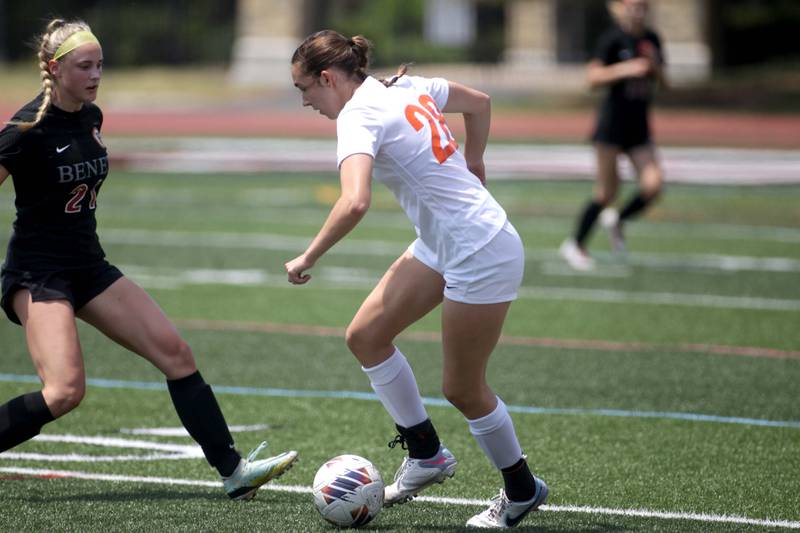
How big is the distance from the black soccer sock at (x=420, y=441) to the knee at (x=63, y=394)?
4.43 feet

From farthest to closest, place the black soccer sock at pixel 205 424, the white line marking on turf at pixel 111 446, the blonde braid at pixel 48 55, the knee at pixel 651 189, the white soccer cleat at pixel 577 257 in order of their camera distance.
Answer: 1. the white soccer cleat at pixel 577 257
2. the knee at pixel 651 189
3. the white line marking on turf at pixel 111 446
4. the black soccer sock at pixel 205 424
5. the blonde braid at pixel 48 55

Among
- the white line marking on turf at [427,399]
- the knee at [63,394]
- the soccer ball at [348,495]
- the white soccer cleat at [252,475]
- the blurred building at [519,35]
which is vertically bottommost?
the blurred building at [519,35]

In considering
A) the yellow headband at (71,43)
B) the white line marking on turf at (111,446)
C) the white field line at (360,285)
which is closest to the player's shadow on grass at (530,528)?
the white line marking on turf at (111,446)

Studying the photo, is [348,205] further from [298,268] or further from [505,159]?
[505,159]

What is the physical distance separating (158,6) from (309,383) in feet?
170

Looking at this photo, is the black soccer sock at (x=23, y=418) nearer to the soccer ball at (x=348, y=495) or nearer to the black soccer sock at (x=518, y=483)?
the soccer ball at (x=348, y=495)

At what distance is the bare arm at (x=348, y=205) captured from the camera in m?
5.05

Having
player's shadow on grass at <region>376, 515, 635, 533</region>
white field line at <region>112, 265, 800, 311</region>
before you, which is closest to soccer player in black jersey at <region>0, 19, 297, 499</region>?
player's shadow on grass at <region>376, 515, 635, 533</region>

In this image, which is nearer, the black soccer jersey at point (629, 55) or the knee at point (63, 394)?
the knee at point (63, 394)

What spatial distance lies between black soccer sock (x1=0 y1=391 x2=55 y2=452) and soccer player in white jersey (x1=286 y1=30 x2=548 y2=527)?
52.3 inches

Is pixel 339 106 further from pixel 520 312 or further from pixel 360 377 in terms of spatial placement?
pixel 520 312

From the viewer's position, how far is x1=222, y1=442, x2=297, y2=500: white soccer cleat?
5.97 meters

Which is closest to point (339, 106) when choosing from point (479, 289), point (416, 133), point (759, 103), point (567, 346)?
point (416, 133)

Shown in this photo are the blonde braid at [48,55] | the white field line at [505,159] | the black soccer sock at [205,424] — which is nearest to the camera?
the blonde braid at [48,55]
